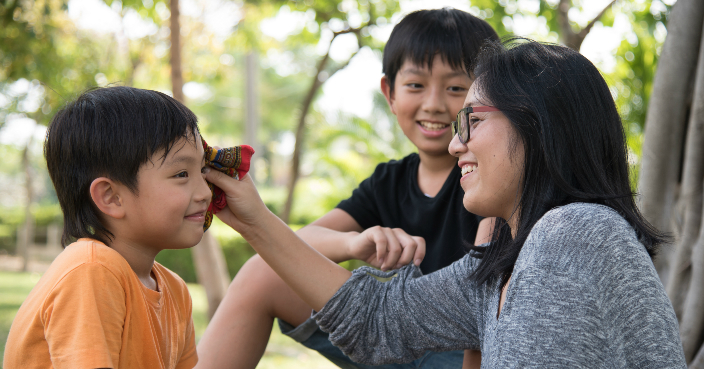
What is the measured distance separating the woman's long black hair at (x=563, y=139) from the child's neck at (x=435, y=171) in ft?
3.05

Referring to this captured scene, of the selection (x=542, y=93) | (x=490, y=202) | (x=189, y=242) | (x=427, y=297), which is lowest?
(x=427, y=297)

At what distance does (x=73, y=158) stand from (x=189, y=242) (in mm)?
383

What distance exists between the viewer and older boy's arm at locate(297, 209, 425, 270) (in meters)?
1.86

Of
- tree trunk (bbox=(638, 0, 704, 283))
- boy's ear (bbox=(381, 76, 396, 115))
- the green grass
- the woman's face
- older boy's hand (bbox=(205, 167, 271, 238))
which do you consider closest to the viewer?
the woman's face

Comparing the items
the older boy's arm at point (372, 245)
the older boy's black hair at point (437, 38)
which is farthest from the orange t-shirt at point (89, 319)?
the older boy's black hair at point (437, 38)

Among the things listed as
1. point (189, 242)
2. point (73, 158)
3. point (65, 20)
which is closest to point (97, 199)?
point (73, 158)

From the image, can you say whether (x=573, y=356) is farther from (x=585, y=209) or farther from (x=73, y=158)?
(x=73, y=158)

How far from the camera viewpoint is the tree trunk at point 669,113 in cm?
278

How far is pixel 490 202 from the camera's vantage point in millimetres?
1475

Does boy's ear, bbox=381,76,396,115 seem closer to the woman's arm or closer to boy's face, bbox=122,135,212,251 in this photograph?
the woman's arm

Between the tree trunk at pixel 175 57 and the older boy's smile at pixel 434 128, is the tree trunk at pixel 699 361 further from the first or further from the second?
the tree trunk at pixel 175 57

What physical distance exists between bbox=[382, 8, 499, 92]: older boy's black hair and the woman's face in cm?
84

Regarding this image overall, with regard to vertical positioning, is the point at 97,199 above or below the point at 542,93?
below

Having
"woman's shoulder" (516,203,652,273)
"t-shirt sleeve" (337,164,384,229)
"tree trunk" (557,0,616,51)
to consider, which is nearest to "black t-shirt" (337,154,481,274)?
"t-shirt sleeve" (337,164,384,229)
